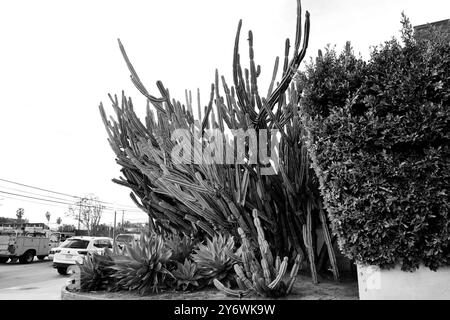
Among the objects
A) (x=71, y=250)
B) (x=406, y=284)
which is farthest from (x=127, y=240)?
Answer: (x=71, y=250)

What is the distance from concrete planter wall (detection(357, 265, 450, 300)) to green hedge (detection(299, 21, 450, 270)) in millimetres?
120

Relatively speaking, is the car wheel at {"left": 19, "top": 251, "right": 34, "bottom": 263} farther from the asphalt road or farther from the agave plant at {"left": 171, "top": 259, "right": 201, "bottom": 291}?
the agave plant at {"left": 171, "top": 259, "right": 201, "bottom": 291}

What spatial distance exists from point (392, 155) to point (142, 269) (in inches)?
147

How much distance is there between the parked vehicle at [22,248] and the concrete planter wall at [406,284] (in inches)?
763

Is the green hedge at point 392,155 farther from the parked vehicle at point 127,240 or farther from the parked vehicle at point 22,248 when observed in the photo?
the parked vehicle at point 22,248

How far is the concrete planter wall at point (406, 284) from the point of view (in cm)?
384

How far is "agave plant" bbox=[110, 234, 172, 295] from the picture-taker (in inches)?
206

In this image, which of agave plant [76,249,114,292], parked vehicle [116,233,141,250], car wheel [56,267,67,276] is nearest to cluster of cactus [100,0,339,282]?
parked vehicle [116,233,141,250]

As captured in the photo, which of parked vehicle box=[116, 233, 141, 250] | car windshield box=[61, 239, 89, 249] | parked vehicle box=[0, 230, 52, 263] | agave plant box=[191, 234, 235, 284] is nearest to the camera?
agave plant box=[191, 234, 235, 284]

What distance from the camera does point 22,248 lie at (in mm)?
19047

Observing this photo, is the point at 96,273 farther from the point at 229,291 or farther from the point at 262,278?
the point at 262,278

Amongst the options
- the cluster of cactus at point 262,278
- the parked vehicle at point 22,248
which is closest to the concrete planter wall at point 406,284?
the cluster of cactus at point 262,278
